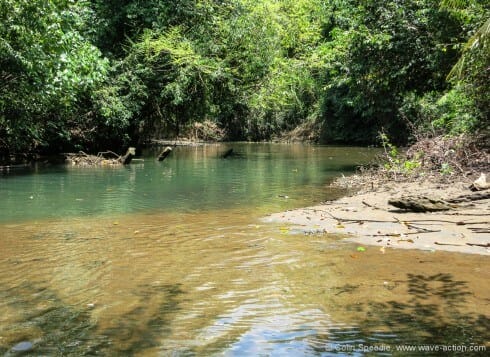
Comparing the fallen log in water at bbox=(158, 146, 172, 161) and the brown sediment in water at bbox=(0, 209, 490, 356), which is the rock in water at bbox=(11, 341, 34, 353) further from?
the fallen log in water at bbox=(158, 146, 172, 161)

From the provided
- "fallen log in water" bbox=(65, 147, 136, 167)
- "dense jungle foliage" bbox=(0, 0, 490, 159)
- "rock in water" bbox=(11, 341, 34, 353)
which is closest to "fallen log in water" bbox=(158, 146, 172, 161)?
"fallen log in water" bbox=(65, 147, 136, 167)


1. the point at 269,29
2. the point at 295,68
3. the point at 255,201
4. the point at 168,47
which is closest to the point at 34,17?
the point at 255,201

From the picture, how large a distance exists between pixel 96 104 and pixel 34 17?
975cm

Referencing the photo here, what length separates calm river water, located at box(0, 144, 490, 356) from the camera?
4949 millimetres

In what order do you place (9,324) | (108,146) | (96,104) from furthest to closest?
(108,146), (96,104), (9,324)

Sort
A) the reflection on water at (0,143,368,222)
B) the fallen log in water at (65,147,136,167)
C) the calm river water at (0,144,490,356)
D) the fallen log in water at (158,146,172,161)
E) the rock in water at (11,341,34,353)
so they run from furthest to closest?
the fallen log in water at (158,146,172,161)
the fallen log in water at (65,147,136,167)
the reflection on water at (0,143,368,222)
the calm river water at (0,144,490,356)
the rock in water at (11,341,34,353)

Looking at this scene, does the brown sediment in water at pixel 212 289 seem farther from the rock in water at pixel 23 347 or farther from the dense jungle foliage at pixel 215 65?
the dense jungle foliage at pixel 215 65

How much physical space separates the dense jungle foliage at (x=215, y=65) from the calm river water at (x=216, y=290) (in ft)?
13.8

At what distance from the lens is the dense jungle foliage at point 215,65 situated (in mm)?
16375

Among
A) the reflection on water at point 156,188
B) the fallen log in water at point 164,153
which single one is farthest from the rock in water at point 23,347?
the fallen log in water at point 164,153

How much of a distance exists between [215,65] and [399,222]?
19711 millimetres

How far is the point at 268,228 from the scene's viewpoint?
1047cm

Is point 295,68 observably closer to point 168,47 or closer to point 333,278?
point 168,47

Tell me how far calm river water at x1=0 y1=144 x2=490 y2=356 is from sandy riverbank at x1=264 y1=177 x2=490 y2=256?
45 cm
